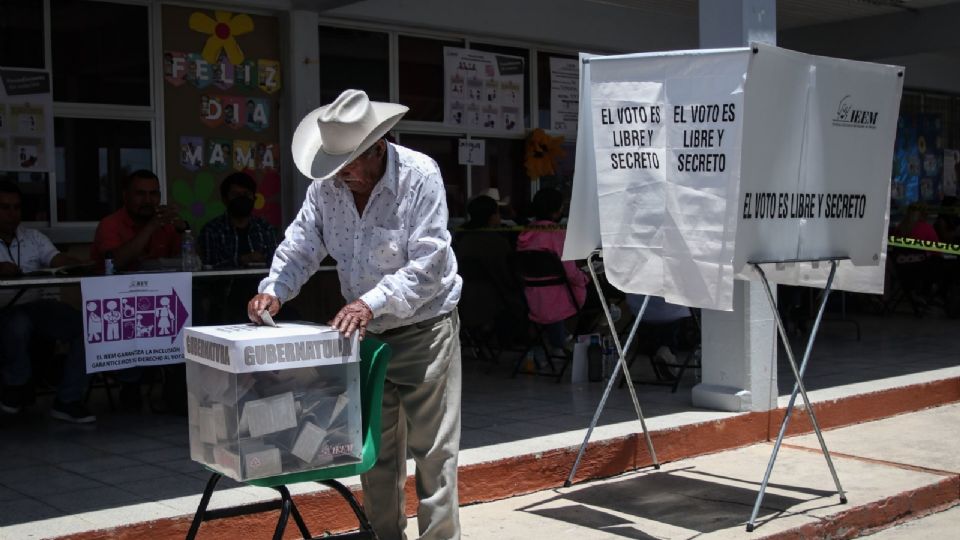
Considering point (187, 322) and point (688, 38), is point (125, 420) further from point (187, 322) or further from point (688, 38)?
point (688, 38)

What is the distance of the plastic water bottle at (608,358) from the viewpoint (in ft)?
29.2

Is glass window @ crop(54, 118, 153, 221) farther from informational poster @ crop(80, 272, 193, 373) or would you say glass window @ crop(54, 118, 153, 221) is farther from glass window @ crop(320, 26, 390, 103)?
informational poster @ crop(80, 272, 193, 373)

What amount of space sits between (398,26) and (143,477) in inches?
231

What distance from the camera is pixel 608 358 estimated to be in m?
8.97

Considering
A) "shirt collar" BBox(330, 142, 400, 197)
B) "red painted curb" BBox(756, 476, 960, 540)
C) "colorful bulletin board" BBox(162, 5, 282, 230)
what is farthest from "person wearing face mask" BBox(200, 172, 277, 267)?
"red painted curb" BBox(756, 476, 960, 540)

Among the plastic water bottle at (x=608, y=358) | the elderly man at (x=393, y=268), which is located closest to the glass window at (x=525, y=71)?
the plastic water bottle at (x=608, y=358)

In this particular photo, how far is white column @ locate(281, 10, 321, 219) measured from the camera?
9.66 meters

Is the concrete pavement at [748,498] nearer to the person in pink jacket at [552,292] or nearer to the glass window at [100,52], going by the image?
the person in pink jacket at [552,292]

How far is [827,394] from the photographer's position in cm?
813

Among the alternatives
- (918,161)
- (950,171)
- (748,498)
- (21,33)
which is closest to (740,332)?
(748,498)

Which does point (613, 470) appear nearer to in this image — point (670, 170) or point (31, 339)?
point (670, 170)

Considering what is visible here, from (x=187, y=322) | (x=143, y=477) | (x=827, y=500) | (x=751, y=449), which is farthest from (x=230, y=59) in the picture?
(x=827, y=500)

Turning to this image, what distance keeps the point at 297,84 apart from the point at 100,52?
5.19 feet

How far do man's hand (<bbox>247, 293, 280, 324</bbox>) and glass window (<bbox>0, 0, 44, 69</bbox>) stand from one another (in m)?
5.33
